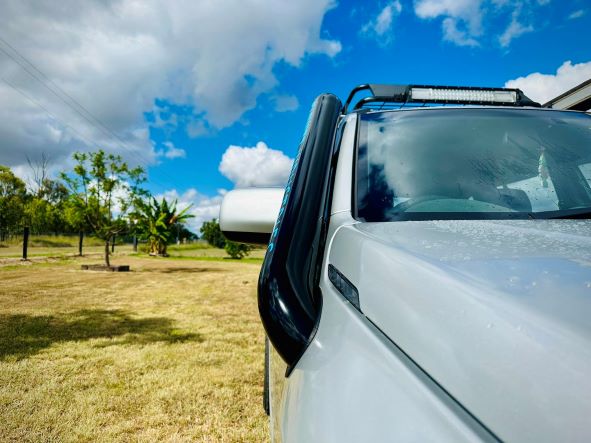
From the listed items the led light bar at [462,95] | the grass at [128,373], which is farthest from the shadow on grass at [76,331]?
the led light bar at [462,95]

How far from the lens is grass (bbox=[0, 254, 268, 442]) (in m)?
2.48

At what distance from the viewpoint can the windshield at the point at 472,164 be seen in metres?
1.21

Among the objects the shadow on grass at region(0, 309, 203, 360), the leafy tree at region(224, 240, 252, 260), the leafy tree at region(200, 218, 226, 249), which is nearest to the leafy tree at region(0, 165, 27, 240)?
the leafy tree at region(224, 240, 252, 260)

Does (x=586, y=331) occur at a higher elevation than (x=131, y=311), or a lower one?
higher

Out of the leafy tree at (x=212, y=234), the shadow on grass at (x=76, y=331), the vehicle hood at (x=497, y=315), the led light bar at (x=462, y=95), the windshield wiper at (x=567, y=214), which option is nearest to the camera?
the vehicle hood at (x=497, y=315)

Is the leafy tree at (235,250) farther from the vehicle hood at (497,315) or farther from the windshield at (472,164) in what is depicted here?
the vehicle hood at (497,315)

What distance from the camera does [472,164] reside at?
1427 millimetres

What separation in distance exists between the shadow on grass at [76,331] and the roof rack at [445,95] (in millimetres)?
3847

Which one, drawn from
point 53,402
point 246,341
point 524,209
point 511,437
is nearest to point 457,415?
point 511,437

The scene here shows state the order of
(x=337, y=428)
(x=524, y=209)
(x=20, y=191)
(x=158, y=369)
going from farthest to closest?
(x=20, y=191), (x=158, y=369), (x=524, y=209), (x=337, y=428)

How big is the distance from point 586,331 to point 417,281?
0.24 meters

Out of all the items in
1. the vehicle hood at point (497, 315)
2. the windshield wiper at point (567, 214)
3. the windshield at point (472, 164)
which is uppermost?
the windshield at point (472, 164)

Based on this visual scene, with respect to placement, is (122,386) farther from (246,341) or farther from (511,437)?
(511,437)

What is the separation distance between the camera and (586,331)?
1.36 ft
